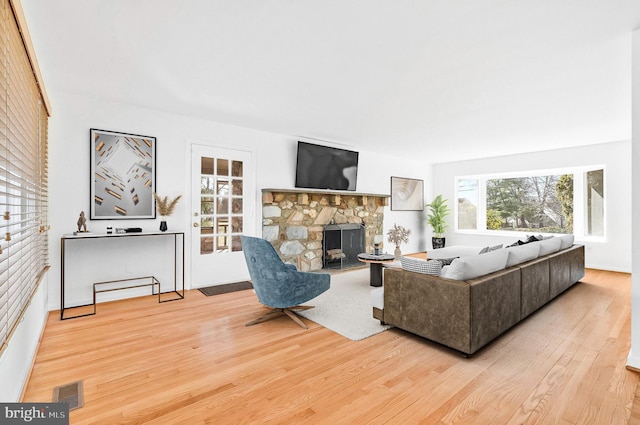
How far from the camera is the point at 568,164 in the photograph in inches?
239

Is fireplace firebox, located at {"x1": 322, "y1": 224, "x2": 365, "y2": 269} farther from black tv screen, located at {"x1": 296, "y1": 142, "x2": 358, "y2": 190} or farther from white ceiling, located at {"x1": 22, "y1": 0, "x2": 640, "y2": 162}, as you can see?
white ceiling, located at {"x1": 22, "y1": 0, "x2": 640, "y2": 162}

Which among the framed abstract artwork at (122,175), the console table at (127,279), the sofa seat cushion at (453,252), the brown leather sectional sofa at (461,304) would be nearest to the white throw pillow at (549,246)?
the brown leather sectional sofa at (461,304)

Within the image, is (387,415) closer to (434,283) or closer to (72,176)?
(434,283)

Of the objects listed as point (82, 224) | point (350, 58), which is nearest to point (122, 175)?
point (82, 224)

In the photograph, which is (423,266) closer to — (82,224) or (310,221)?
(310,221)

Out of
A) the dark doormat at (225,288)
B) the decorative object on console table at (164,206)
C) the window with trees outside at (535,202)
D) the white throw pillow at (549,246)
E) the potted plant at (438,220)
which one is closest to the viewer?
the white throw pillow at (549,246)

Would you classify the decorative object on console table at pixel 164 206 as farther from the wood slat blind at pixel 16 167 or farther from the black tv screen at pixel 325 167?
the black tv screen at pixel 325 167

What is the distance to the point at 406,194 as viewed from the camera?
7.62 metres

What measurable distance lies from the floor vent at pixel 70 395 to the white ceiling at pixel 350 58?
2404mm

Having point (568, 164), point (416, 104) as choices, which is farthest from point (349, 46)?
point (568, 164)

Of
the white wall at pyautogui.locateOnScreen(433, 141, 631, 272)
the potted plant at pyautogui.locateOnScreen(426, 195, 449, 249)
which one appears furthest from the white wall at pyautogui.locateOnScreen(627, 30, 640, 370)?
the potted plant at pyautogui.locateOnScreen(426, 195, 449, 249)

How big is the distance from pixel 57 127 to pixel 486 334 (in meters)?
4.70

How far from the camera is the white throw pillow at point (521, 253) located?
9.80 feet

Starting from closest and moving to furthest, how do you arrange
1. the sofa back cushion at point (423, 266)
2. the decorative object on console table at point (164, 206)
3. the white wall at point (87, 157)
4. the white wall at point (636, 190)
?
the white wall at point (636, 190) → the sofa back cushion at point (423, 266) → the white wall at point (87, 157) → the decorative object on console table at point (164, 206)
